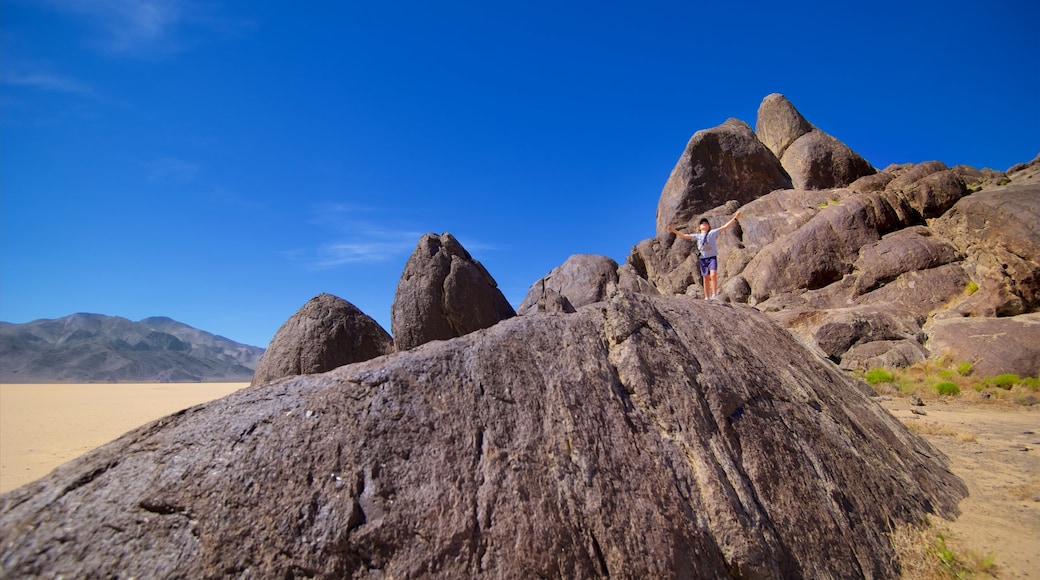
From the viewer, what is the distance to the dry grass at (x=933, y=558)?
149 inches

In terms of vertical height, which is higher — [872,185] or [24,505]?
[872,185]

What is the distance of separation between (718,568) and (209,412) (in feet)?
10.3

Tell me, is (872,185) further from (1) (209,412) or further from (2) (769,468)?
(1) (209,412)

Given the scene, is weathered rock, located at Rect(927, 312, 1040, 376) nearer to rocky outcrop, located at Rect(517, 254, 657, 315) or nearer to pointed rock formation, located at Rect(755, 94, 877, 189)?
rocky outcrop, located at Rect(517, 254, 657, 315)

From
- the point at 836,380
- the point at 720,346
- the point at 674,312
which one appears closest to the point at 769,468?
the point at 720,346

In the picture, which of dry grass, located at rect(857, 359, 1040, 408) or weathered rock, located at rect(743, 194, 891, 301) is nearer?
dry grass, located at rect(857, 359, 1040, 408)

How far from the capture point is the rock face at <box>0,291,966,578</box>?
8.49ft

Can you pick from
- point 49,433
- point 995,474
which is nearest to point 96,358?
point 49,433

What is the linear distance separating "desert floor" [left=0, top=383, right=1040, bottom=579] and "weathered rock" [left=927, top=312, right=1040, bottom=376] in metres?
2.21

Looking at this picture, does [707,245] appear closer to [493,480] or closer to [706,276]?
[706,276]

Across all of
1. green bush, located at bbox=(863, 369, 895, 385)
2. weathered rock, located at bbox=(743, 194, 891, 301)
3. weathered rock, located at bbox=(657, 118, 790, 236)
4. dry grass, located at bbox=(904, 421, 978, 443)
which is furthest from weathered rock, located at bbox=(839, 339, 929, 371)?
weathered rock, located at bbox=(657, 118, 790, 236)

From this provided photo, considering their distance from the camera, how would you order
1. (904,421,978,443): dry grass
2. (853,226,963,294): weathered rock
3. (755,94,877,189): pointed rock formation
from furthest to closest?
(755,94,877,189): pointed rock formation, (853,226,963,294): weathered rock, (904,421,978,443): dry grass

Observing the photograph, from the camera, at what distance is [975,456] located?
697cm

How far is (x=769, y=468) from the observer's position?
3879 millimetres
